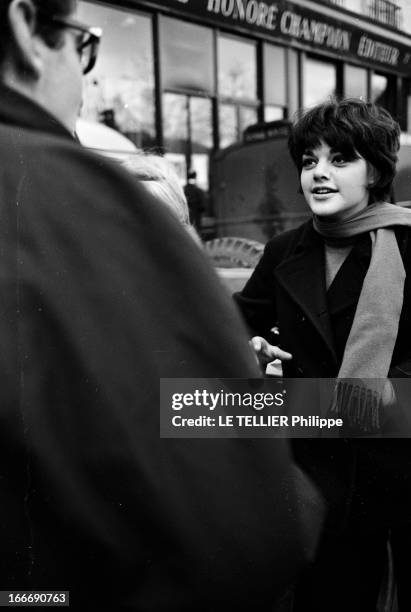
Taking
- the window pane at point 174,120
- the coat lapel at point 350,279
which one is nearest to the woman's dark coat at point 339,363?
the coat lapel at point 350,279

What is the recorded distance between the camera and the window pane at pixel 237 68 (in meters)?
1.17

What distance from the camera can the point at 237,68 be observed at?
4.02 ft

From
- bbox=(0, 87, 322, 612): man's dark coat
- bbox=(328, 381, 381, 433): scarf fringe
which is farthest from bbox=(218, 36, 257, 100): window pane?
bbox=(0, 87, 322, 612): man's dark coat

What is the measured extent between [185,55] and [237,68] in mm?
132

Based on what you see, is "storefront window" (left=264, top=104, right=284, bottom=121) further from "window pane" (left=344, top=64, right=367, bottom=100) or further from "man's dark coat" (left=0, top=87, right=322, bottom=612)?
"man's dark coat" (left=0, top=87, right=322, bottom=612)

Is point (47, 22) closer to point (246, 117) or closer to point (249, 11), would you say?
point (249, 11)

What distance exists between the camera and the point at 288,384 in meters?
0.98

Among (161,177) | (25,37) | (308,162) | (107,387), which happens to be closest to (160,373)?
(107,387)

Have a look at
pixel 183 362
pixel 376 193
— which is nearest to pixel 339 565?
pixel 376 193

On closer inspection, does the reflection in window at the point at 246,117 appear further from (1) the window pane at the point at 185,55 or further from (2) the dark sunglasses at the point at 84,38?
(2) the dark sunglasses at the point at 84,38

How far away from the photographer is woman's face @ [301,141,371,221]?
100 cm

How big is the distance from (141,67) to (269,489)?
3.19 feet

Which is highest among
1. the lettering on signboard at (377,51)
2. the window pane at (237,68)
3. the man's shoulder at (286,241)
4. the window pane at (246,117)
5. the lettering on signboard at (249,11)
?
the lettering on signboard at (249,11)

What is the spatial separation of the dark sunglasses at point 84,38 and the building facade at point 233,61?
0.33 metres
